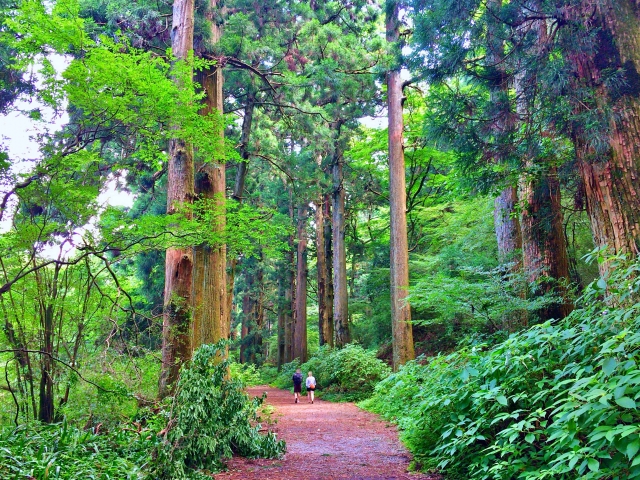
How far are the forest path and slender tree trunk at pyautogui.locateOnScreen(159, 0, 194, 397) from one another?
182 centimetres

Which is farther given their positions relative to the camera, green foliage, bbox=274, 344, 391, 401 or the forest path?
green foliage, bbox=274, 344, 391, 401

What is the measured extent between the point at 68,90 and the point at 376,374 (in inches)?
500

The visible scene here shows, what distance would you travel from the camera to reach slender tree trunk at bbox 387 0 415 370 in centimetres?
1262

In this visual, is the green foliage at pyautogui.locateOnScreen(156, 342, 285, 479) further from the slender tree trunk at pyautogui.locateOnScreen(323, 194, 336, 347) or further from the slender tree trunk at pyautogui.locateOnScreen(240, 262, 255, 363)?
the slender tree trunk at pyautogui.locateOnScreen(240, 262, 255, 363)

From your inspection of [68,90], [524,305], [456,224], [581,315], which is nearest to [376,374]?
[456,224]

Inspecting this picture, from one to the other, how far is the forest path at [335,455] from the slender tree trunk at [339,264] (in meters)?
8.32

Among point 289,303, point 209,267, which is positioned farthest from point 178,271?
point 289,303

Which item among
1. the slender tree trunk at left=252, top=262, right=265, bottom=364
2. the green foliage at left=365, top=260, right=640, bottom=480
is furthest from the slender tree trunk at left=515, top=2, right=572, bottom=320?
the slender tree trunk at left=252, top=262, right=265, bottom=364

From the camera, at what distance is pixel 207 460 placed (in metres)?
5.08

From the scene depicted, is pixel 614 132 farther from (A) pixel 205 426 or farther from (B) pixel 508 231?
(A) pixel 205 426

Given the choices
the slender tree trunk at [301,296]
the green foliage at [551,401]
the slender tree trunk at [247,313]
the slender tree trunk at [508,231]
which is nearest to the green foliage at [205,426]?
the green foliage at [551,401]

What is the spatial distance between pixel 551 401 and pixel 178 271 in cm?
556

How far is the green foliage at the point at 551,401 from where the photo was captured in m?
2.76

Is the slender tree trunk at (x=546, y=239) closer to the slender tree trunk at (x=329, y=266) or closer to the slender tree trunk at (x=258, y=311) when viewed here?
the slender tree trunk at (x=329, y=266)
